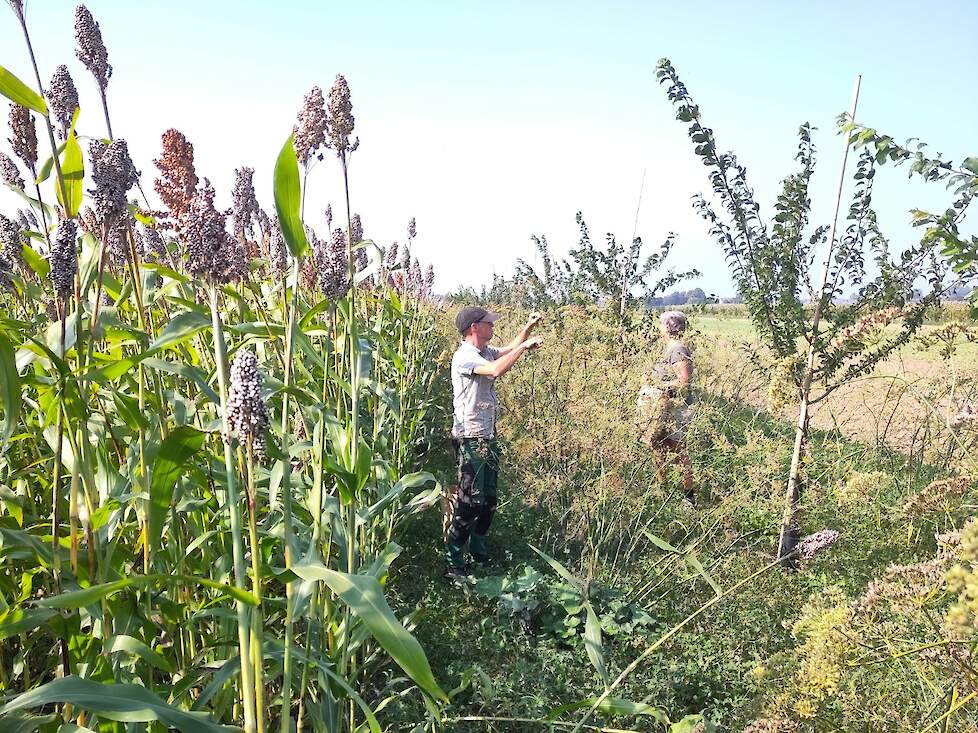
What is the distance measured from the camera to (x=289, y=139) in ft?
2.80

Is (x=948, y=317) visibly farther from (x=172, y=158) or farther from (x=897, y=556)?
(x=172, y=158)

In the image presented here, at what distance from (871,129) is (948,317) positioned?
1664 mm

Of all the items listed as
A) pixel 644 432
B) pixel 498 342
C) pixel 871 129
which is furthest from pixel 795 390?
pixel 498 342

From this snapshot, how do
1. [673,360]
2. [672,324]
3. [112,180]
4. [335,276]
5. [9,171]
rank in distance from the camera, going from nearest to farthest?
[112,180], [335,276], [9,171], [673,360], [672,324]

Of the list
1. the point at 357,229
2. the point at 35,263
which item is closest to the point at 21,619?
the point at 35,263

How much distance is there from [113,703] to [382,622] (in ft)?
1.42

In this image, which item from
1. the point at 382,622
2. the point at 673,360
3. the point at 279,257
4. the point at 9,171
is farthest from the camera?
the point at 673,360

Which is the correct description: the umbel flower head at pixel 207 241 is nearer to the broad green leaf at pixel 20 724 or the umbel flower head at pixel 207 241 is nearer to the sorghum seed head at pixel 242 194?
the sorghum seed head at pixel 242 194

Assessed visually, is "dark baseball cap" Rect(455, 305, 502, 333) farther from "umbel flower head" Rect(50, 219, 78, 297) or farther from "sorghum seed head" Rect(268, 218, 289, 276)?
"umbel flower head" Rect(50, 219, 78, 297)

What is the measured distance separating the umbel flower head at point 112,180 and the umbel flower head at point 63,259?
89mm

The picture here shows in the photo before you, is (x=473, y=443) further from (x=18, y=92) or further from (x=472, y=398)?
(x=18, y=92)

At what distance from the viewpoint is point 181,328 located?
1.08 metres

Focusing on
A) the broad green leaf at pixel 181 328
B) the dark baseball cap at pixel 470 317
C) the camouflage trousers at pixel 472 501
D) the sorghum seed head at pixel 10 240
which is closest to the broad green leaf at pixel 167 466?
the broad green leaf at pixel 181 328

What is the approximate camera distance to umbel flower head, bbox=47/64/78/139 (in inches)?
52.5
